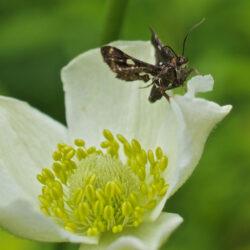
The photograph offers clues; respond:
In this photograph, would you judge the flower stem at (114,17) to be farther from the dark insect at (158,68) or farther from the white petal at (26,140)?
the white petal at (26,140)

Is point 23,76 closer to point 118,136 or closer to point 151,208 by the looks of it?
point 118,136

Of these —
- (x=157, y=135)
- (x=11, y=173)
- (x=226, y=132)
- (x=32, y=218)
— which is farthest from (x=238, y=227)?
(x=32, y=218)

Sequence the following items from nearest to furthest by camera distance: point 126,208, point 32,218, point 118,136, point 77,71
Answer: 1. point 32,218
2. point 126,208
3. point 118,136
4. point 77,71

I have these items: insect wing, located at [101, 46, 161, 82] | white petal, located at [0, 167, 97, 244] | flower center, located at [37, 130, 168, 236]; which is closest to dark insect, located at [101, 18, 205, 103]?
insect wing, located at [101, 46, 161, 82]

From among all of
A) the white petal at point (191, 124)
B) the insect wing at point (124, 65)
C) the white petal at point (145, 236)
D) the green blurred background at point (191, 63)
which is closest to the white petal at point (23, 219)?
the white petal at point (145, 236)

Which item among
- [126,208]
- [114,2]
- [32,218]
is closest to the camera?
[32,218]

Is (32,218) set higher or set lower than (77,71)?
lower
